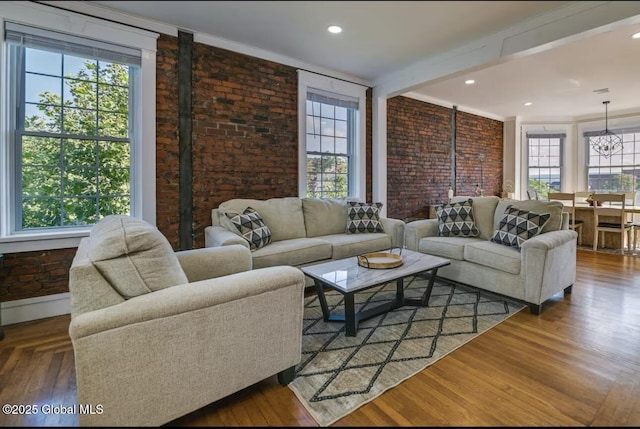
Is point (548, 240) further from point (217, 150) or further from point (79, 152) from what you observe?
point (79, 152)

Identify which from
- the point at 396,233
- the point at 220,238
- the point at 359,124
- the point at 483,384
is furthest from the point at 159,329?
the point at 359,124

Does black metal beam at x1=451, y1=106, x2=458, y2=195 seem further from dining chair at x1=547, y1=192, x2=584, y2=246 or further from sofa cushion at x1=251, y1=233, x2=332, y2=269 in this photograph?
sofa cushion at x1=251, y1=233, x2=332, y2=269

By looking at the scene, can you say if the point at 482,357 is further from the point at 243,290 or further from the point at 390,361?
the point at 243,290

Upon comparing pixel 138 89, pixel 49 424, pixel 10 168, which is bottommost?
pixel 49 424

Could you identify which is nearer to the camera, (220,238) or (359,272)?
(359,272)

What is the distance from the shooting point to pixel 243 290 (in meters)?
1.45

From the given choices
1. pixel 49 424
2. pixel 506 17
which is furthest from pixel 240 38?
pixel 49 424

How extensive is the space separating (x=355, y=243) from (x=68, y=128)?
2.89 meters

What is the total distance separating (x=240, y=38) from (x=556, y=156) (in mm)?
7298

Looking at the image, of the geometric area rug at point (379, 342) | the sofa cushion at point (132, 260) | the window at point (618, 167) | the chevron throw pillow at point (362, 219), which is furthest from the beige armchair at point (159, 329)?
the window at point (618, 167)

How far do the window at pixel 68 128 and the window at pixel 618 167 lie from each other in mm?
8565

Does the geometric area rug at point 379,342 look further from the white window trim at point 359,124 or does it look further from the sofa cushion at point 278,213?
the white window trim at point 359,124

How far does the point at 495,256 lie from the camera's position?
9.30 feet

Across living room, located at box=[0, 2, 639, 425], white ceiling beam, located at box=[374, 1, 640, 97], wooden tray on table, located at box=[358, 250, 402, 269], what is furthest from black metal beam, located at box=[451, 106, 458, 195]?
wooden tray on table, located at box=[358, 250, 402, 269]
